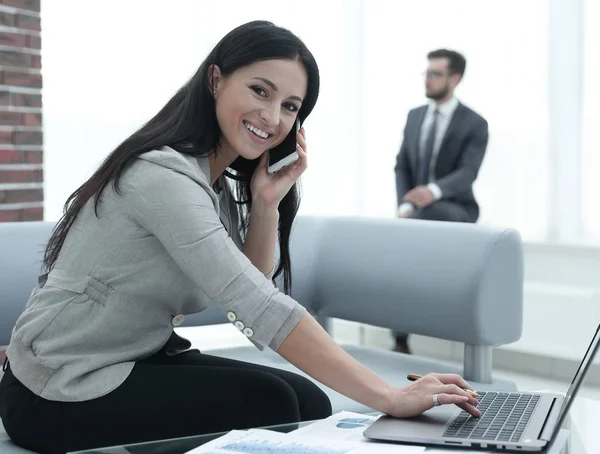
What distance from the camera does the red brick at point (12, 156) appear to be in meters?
3.14

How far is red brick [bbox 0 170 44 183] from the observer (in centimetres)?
314

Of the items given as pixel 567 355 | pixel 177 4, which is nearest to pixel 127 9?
pixel 177 4

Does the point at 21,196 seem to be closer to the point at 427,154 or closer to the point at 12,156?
the point at 12,156

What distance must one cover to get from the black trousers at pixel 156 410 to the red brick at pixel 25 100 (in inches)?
73.7

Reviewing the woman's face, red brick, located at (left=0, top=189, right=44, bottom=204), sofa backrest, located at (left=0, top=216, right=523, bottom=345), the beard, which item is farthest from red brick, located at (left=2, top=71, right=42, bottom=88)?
the beard

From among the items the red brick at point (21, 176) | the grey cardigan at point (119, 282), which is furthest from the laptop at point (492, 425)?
the red brick at point (21, 176)

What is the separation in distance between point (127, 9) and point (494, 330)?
3149 millimetres

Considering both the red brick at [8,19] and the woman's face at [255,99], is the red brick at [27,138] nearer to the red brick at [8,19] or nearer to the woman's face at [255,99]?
the red brick at [8,19]

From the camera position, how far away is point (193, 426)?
159 cm

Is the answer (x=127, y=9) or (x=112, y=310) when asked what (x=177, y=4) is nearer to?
(x=127, y=9)

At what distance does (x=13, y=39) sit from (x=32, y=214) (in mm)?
688

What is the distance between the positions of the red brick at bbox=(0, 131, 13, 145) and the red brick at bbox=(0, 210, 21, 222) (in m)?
0.27

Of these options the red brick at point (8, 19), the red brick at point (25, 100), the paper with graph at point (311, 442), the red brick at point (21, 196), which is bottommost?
the paper with graph at point (311, 442)

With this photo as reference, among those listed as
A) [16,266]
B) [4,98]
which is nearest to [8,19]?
[4,98]
